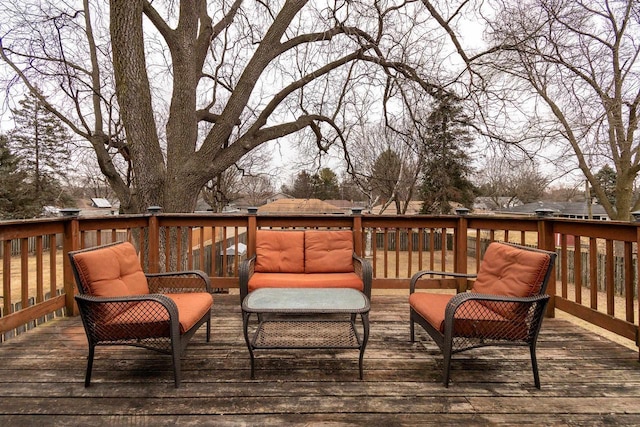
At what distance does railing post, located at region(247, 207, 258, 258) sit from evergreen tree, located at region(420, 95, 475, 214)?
4.87m

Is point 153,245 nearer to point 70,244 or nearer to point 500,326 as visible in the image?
point 70,244

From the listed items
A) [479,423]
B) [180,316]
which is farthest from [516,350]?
[180,316]

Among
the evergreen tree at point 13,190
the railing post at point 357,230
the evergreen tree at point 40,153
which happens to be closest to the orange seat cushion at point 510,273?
the railing post at point 357,230

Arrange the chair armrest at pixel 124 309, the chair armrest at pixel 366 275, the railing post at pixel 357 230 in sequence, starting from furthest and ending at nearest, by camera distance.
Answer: the railing post at pixel 357 230 → the chair armrest at pixel 366 275 → the chair armrest at pixel 124 309

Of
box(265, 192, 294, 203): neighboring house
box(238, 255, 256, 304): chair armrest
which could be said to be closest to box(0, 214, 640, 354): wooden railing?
box(238, 255, 256, 304): chair armrest

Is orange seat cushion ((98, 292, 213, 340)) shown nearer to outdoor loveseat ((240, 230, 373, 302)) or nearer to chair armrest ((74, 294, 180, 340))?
chair armrest ((74, 294, 180, 340))

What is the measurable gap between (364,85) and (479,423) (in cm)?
593

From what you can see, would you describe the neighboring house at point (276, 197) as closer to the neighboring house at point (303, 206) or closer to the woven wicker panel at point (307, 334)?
the neighboring house at point (303, 206)

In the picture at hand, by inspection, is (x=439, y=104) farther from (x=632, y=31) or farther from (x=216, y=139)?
(x=632, y=31)

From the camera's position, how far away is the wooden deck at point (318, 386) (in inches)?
71.2

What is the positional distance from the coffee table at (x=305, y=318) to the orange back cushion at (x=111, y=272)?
89 cm

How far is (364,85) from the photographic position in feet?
21.3

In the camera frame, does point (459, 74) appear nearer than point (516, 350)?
No

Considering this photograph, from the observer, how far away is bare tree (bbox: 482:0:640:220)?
25.0 ft
